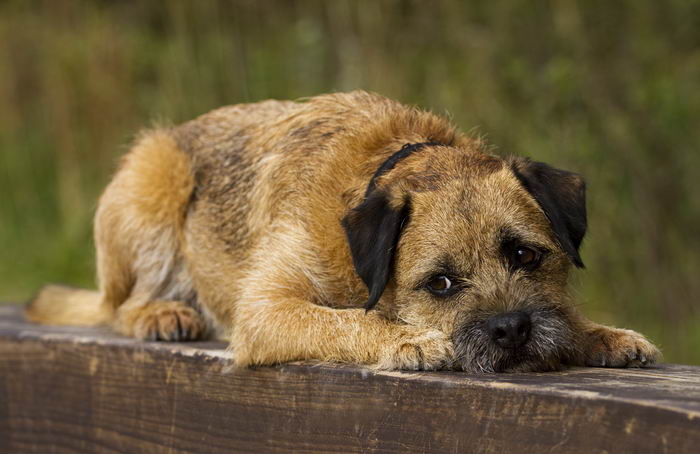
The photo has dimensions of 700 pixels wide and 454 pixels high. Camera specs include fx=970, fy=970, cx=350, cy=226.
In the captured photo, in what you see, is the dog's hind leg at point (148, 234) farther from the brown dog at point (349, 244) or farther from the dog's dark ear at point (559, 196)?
the dog's dark ear at point (559, 196)

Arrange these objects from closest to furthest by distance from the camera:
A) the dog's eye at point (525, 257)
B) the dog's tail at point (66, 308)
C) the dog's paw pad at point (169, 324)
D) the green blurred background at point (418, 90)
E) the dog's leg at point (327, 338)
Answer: the dog's leg at point (327, 338) → the dog's eye at point (525, 257) → the dog's paw pad at point (169, 324) → the dog's tail at point (66, 308) → the green blurred background at point (418, 90)

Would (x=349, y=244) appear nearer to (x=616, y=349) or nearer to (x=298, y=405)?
(x=298, y=405)

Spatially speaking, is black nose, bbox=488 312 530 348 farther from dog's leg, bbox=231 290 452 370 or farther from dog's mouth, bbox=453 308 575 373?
dog's leg, bbox=231 290 452 370

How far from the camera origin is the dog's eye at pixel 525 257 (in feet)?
10.8

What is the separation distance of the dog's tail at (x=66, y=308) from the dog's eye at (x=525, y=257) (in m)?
2.64

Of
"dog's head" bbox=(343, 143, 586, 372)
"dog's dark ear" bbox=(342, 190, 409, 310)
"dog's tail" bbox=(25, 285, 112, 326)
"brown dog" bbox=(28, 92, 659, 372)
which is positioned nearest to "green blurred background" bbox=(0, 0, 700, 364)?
"brown dog" bbox=(28, 92, 659, 372)

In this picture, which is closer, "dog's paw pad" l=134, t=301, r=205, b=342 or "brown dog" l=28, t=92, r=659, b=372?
"brown dog" l=28, t=92, r=659, b=372

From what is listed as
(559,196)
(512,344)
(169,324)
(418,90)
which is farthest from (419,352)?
(418,90)

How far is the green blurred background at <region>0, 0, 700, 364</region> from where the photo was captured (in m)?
6.24

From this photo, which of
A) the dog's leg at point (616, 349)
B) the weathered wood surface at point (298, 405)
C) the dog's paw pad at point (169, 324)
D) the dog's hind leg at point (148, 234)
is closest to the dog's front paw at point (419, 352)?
the weathered wood surface at point (298, 405)

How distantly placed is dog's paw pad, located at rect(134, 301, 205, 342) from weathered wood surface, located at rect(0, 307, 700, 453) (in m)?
0.18

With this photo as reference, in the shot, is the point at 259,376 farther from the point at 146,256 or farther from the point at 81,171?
the point at 81,171

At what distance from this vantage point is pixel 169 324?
4402mm

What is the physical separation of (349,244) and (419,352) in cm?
60
